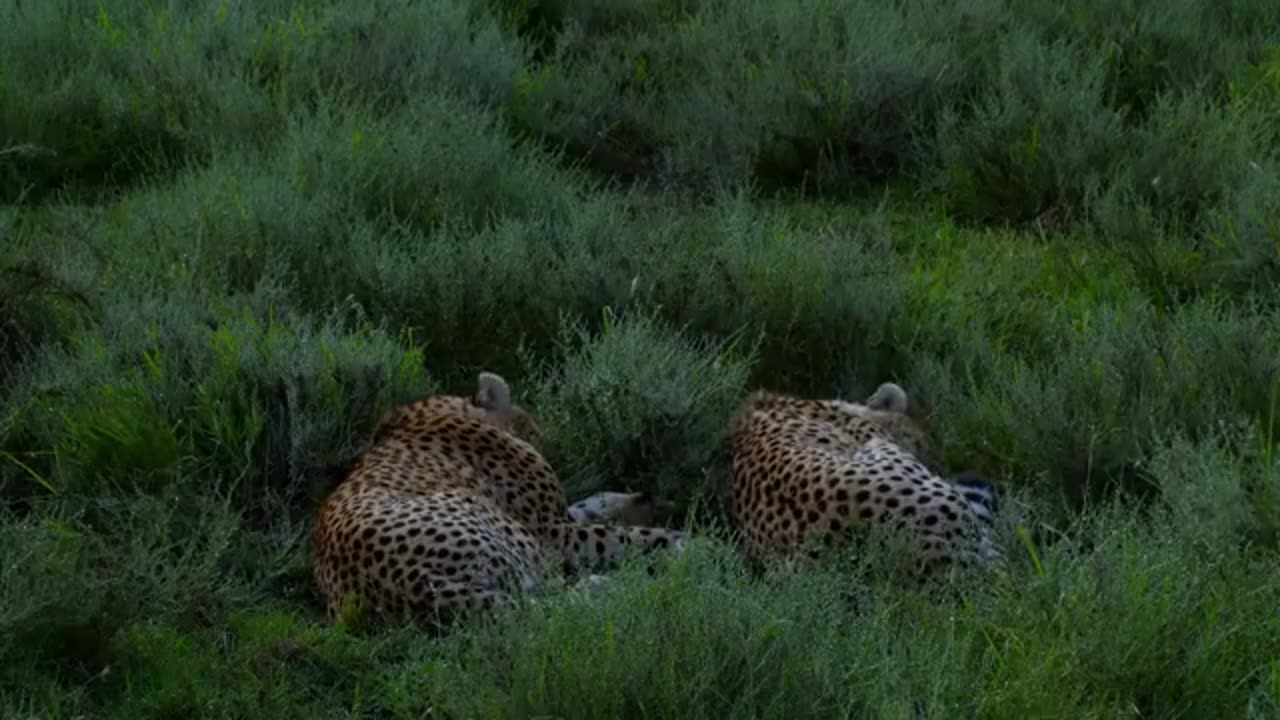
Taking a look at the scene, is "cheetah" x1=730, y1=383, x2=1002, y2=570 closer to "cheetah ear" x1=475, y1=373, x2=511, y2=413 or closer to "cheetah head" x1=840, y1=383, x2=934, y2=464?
"cheetah head" x1=840, y1=383, x2=934, y2=464

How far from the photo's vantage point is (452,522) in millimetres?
6160

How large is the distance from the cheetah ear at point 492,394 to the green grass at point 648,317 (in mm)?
239

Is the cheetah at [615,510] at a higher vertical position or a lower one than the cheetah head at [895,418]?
lower

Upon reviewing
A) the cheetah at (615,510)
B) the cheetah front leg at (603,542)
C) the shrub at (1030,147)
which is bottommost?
the cheetah at (615,510)

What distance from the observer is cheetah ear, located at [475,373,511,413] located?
7.24 meters

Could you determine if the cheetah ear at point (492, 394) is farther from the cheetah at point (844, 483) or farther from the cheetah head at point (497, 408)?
the cheetah at point (844, 483)

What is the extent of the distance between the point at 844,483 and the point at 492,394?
1.43m

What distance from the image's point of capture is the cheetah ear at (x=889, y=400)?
7.20 m

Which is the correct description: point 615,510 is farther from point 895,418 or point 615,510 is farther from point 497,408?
point 895,418

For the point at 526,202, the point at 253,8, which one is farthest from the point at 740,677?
the point at 253,8

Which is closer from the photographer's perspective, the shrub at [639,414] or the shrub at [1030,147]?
the shrub at [639,414]

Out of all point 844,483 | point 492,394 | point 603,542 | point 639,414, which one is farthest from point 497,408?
point 844,483

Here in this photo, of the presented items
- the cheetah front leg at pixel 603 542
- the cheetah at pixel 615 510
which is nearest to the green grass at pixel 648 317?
the cheetah at pixel 615 510

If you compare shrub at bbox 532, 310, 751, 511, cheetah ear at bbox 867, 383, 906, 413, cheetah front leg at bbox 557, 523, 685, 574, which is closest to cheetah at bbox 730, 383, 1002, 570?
cheetah ear at bbox 867, 383, 906, 413
